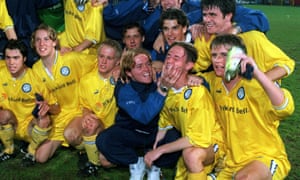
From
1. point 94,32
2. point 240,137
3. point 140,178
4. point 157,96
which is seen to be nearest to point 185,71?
point 157,96

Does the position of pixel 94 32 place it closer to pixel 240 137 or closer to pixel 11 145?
pixel 11 145

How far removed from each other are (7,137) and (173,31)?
1840 millimetres

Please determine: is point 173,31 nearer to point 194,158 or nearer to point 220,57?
point 220,57

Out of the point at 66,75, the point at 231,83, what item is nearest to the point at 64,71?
the point at 66,75

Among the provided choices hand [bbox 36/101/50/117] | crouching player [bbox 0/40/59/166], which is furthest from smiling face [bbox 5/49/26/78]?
hand [bbox 36/101/50/117]

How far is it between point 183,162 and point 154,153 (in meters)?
0.24

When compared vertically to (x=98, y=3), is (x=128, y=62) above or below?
below

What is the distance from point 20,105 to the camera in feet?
14.8

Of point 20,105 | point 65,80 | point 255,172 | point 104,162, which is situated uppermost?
point 65,80

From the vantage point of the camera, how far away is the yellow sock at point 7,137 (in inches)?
169

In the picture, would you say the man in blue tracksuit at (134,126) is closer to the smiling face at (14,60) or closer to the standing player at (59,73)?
the standing player at (59,73)

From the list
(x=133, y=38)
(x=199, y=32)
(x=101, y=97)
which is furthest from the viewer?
(x=133, y=38)

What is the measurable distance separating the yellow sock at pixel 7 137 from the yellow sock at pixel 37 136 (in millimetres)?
194

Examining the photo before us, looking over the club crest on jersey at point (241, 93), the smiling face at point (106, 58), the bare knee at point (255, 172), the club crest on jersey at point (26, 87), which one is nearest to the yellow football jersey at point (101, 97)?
the smiling face at point (106, 58)
